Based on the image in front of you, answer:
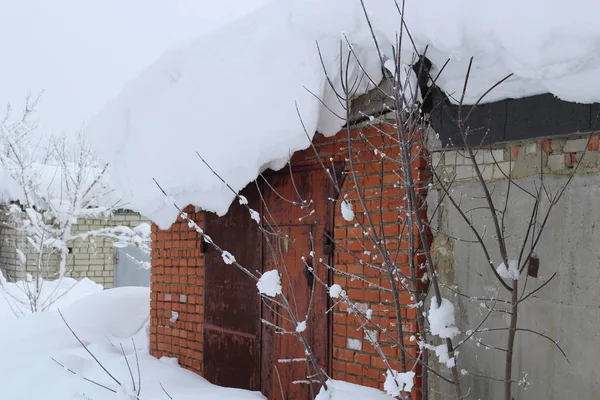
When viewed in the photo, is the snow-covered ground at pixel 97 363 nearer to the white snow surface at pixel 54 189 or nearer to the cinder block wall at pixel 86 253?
the white snow surface at pixel 54 189

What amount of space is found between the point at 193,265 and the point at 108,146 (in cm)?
122

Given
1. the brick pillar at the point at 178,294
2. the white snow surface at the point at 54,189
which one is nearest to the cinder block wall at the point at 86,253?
the white snow surface at the point at 54,189

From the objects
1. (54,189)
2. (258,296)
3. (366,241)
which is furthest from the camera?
(54,189)

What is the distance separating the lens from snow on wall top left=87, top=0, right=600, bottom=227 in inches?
88.5

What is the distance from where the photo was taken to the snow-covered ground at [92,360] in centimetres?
408

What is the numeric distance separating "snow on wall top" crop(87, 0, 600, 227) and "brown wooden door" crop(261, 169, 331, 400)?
0.38m

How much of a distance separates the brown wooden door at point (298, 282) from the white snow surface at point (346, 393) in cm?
76

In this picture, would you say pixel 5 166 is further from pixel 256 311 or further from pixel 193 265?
pixel 256 311

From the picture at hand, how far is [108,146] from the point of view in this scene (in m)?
5.02

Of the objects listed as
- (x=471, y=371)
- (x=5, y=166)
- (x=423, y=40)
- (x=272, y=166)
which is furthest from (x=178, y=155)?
(x=5, y=166)

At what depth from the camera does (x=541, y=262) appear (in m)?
2.64

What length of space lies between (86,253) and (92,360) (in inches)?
394

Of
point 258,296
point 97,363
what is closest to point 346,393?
point 258,296

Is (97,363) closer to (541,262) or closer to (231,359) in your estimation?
(231,359)
